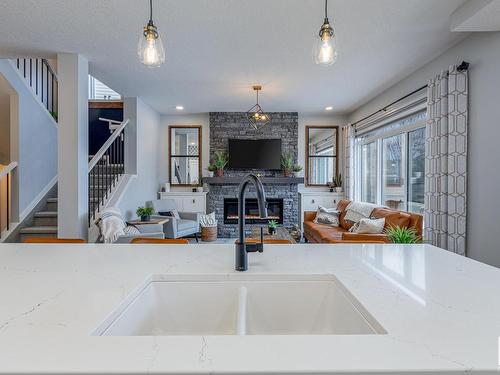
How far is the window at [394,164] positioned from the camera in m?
3.97

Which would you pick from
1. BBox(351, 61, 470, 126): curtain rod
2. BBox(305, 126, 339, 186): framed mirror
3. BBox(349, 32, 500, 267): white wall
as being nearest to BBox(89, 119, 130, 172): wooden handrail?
BBox(305, 126, 339, 186): framed mirror

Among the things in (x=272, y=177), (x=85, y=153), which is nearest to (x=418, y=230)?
(x=272, y=177)

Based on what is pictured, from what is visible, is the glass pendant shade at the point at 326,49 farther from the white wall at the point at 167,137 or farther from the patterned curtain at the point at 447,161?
the white wall at the point at 167,137

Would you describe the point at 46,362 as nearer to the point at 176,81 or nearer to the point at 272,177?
the point at 176,81

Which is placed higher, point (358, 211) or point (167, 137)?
point (167, 137)

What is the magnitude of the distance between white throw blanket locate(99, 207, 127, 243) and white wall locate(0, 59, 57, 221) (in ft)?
5.44

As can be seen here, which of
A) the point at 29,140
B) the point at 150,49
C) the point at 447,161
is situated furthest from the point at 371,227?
the point at 29,140

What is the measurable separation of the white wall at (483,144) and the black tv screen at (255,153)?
353 centimetres

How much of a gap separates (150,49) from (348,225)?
4.12m

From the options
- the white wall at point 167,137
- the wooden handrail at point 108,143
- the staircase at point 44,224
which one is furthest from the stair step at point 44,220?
the white wall at point 167,137

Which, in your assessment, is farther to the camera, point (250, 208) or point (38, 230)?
point (250, 208)

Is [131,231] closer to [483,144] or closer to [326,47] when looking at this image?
[326,47]

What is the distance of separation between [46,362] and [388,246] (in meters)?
1.39

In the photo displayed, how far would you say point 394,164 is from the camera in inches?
183
